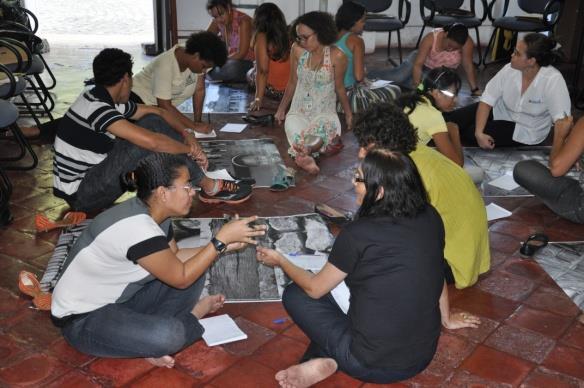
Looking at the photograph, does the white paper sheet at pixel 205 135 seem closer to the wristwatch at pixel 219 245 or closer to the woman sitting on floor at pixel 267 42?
the woman sitting on floor at pixel 267 42

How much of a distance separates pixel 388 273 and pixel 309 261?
4.01ft


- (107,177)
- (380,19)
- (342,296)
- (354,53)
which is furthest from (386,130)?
(380,19)

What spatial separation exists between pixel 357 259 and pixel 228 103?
14.2 ft

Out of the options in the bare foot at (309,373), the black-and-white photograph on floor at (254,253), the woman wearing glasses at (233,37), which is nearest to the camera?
the bare foot at (309,373)

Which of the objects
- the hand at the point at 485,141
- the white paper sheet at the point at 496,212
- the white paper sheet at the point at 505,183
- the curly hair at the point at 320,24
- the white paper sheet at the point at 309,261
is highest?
the curly hair at the point at 320,24

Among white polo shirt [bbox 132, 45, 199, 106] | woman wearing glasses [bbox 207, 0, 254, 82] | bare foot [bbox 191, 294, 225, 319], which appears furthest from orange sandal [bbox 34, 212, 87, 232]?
woman wearing glasses [bbox 207, 0, 254, 82]

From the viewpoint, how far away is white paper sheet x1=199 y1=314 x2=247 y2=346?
9.28ft

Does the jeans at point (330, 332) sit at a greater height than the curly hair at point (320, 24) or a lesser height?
lesser

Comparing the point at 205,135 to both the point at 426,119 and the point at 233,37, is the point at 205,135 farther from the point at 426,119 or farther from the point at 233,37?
the point at 426,119

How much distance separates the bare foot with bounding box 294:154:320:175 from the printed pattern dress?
0.20 meters

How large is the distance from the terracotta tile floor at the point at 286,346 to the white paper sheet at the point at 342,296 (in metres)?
0.27

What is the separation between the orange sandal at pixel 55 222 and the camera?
12.1 ft

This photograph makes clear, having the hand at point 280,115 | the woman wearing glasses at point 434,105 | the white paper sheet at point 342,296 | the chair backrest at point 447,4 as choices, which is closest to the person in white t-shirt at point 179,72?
the hand at point 280,115

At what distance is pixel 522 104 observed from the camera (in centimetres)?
487
